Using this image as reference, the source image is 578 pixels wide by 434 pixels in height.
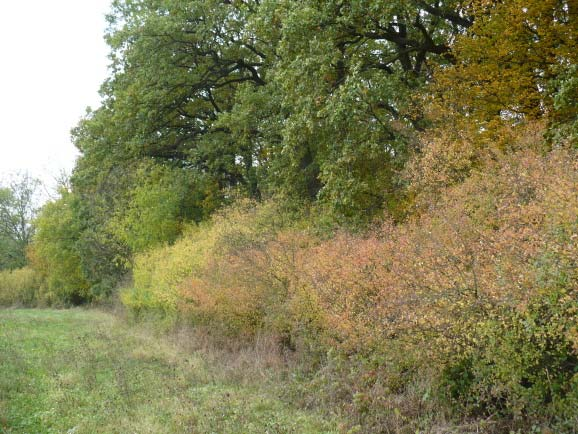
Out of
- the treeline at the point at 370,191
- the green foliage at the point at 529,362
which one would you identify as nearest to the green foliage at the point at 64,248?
the treeline at the point at 370,191

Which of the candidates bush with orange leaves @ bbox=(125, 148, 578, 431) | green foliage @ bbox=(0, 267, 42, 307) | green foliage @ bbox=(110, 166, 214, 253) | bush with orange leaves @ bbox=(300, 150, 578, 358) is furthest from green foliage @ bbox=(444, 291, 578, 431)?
green foliage @ bbox=(0, 267, 42, 307)

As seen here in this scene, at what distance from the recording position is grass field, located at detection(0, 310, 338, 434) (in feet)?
29.1

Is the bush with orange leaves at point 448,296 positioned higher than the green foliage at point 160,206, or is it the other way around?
the green foliage at point 160,206

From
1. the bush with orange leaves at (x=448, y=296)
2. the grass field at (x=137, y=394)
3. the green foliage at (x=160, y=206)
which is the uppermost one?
the green foliage at (x=160, y=206)


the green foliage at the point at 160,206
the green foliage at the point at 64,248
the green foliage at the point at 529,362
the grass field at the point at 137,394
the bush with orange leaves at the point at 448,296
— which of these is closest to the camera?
the green foliage at the point at 529,362

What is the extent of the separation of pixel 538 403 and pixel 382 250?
371 cm

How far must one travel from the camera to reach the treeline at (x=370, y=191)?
7.48 m

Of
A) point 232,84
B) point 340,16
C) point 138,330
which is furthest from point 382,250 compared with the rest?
point 232,84

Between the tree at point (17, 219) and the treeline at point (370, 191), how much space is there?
106 ft

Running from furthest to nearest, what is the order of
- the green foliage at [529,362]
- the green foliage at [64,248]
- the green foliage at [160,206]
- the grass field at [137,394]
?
the green foliage at [64,248], the green foliage at [160,206], the grass field at [137,394], the green foliage at [529,362]

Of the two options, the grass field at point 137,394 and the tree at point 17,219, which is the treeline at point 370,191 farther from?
the tree at point 17,219

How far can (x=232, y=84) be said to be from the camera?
26.4 metres

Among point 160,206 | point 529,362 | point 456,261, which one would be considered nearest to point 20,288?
point 160,206

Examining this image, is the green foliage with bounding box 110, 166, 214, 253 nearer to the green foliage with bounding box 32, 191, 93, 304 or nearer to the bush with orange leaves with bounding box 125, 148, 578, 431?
the green foliage with bounding box 32, 191, 93, 304
